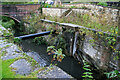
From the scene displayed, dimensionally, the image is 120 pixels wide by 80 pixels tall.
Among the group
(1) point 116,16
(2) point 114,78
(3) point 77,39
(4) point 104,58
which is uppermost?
(1) point 116,16

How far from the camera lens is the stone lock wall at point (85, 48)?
13.5ft

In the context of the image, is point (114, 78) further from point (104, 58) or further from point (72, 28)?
point (72, 28)

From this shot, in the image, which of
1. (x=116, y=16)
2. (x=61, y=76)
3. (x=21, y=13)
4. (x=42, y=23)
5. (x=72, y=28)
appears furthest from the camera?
(x=21, y=13)

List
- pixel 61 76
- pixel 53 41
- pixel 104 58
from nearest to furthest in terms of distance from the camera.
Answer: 1. pixel 61 76
2. pixel 104 58
3. pixel 53 41

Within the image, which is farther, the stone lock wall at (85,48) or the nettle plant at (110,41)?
the stone lock wall at (85,48)

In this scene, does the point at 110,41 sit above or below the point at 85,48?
above

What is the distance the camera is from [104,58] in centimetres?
423

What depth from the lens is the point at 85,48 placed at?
5.22 metres

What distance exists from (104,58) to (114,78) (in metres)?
0.89

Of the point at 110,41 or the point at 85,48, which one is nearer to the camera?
the point at 110,41

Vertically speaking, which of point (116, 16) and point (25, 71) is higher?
point (116, 16)

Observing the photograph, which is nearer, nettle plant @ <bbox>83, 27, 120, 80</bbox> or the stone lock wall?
nettle plant @ <bbox>83, 27, 120, 80</bbox>

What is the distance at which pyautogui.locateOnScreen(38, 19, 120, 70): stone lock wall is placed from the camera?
4.12m

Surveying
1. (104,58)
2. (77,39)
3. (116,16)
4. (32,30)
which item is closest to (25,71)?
(104,58)
